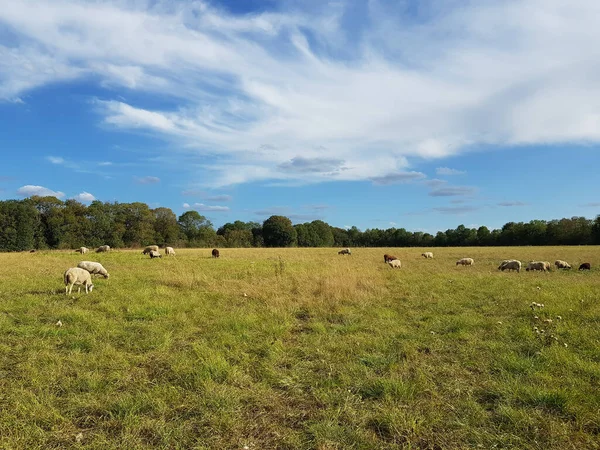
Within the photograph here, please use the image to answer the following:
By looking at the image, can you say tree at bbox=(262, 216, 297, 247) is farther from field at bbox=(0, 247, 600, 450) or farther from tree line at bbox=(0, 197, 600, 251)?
field at bbox=(0, 247, 600, 450)

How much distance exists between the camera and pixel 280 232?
340ft

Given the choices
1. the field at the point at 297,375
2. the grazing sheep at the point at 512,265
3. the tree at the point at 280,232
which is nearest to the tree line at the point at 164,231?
the tree at the point at 280,232

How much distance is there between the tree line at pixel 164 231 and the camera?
72.4m

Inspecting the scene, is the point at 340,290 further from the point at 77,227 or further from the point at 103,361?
the point at 77,227

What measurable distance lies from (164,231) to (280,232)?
31.4 meters

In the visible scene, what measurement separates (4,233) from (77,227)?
12336mm

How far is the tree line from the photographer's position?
72.4m

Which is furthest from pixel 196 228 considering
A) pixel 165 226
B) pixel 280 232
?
pixel 280 232

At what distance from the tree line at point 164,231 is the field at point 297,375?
76044mm

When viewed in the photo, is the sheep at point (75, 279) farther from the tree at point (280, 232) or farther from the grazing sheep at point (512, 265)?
the tree at point (280, 232)

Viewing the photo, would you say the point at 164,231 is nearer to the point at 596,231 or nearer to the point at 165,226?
the point at 165,226

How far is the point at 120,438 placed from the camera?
4.10 metres

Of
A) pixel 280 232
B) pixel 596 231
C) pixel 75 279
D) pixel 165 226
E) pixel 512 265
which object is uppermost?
pixel 165 226

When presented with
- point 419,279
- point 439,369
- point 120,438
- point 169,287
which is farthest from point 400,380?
point 419,279
